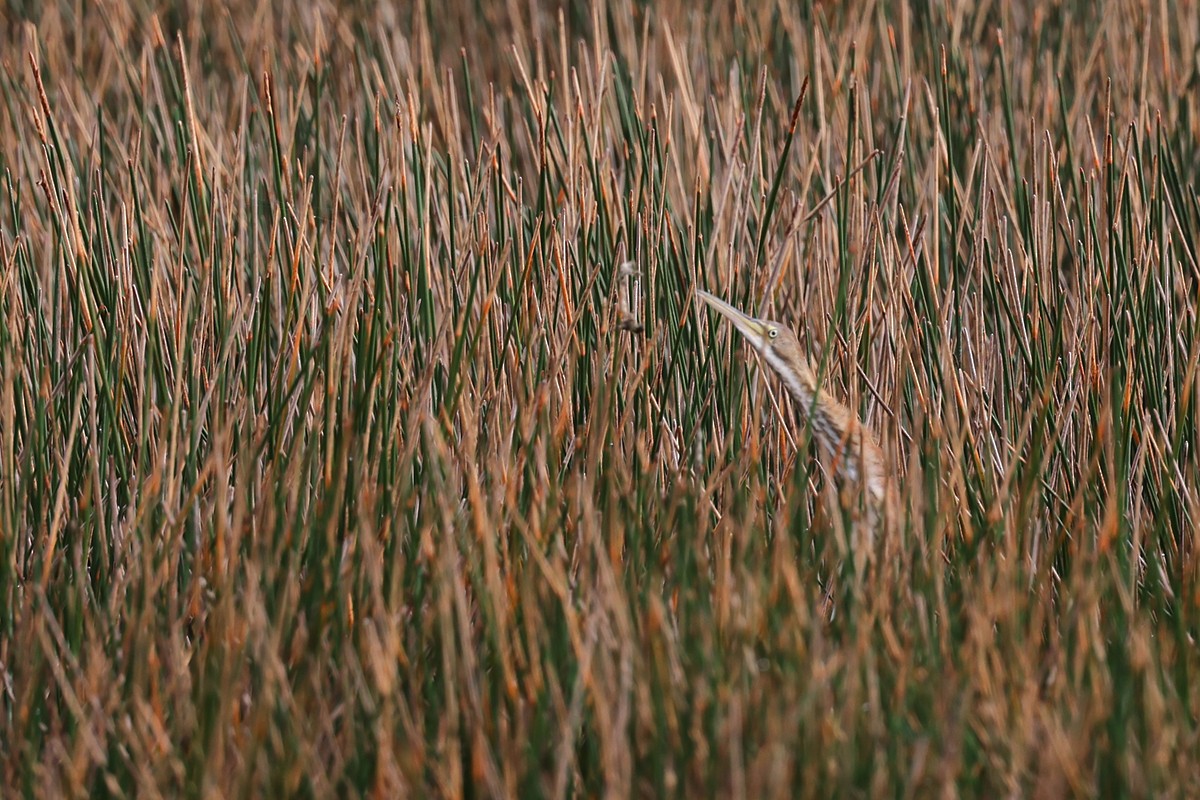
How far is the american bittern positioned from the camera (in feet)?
6.73

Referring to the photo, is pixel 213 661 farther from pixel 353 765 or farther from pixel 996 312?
pixel 996 312

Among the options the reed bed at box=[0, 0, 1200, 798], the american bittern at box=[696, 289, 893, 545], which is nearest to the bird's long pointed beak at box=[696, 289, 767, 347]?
the american bittern at box=[696, 289, 893, 545]

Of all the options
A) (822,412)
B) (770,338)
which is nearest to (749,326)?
(770,338)

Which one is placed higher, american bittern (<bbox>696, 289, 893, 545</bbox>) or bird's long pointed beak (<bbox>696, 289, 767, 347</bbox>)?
bird's long pointed beak (<bbox>696, 289, 767, 347</bbox>)

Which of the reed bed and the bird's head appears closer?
the reed bed

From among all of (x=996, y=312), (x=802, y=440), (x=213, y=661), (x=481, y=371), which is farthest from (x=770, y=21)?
(x=213, y=661)

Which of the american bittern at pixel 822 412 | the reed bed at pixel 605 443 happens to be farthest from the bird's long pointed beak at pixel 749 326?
the reed bed at pixel 605 443

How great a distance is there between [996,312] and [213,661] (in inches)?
58.6

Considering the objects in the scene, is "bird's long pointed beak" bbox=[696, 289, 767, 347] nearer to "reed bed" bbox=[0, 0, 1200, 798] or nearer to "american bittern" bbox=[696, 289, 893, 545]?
"american bittern" bbox=[696, 289, 893, 545]

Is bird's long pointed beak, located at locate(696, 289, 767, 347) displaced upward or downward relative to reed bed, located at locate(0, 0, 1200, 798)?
upward

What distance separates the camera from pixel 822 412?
214 cm

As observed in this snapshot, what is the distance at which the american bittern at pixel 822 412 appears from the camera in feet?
6.73

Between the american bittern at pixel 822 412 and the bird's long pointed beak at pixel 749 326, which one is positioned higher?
the bird's long pointed beak at pixel 749 326

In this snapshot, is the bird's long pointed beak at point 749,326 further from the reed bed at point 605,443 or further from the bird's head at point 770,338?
the reed bed at point 605,443
